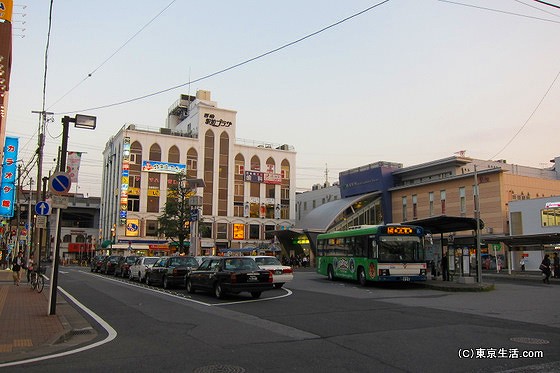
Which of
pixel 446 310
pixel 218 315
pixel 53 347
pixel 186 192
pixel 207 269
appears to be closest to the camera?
pixel 53 347

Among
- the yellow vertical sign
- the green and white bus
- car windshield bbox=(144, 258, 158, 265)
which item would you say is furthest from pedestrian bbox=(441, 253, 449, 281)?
the yellow vertical sign

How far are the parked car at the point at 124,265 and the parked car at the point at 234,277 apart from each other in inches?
621

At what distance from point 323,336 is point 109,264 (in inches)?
1309

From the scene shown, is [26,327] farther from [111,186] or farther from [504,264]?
[111,186]

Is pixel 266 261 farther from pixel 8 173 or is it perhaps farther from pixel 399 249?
pixel 8 173

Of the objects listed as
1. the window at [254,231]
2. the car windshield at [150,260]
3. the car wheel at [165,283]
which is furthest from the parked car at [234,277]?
the window at [254,231]

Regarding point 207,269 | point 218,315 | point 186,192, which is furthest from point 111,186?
point 218,315

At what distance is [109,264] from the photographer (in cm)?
3984

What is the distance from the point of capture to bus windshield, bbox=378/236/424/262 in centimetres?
2373

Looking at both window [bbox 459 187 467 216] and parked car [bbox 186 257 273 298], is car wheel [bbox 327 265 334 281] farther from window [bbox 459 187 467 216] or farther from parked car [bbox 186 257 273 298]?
window [bbox 459 187 467 216]

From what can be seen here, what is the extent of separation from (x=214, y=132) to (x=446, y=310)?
66.7 metres

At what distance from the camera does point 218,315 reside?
13844mm

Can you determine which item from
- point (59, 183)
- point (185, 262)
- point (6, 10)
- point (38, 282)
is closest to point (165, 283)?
point (185, 262)

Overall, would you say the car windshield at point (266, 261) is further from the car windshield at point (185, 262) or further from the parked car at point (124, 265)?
the parked car at point (124, 265)
